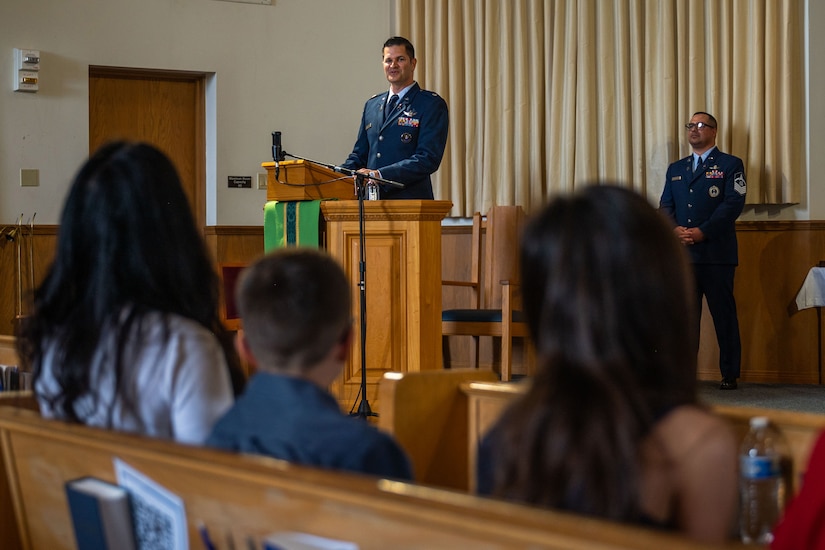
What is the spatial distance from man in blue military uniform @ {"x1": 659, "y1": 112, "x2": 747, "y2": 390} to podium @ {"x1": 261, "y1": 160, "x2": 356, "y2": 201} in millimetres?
2370

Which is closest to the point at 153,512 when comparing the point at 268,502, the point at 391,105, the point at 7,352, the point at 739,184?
the point at 268,502

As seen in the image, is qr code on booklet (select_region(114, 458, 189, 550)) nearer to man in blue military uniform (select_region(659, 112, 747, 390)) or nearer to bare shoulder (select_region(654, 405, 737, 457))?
bare shoulder (select_region(654, 405, 737, 457))

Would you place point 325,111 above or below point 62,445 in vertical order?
above

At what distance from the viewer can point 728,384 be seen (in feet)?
19.2

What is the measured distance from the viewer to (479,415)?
1.99 metres

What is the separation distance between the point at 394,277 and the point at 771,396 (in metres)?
2.44

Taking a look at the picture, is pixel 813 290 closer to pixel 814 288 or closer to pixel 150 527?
pixel 814 288

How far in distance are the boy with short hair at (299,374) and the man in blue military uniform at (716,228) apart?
4.78m

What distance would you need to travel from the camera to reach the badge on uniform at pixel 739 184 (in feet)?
19.2

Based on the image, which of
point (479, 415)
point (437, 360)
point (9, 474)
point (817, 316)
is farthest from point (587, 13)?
point (9, 474)

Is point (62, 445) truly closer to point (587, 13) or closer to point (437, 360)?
point (437, 360)

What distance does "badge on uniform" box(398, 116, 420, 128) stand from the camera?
5137 mm

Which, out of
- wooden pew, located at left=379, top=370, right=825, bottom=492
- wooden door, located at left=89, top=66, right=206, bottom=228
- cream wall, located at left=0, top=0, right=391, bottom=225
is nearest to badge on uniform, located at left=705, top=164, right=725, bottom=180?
cream wall, located at left=0, top=0, right=391, bottom=225

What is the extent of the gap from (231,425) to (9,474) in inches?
19.0
